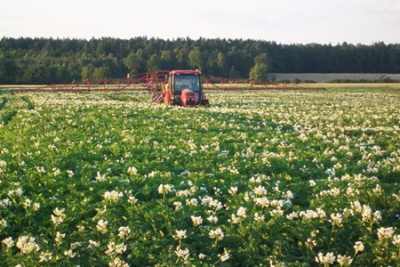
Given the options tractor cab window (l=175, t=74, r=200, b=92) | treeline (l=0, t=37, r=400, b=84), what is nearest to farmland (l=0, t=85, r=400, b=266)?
tractor cab window (l=175, t=74, r=200, b=92)

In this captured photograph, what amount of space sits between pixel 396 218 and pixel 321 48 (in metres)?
149

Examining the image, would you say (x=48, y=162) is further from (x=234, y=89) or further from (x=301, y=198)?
(x=234, y=89)

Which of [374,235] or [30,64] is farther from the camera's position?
[30,64]

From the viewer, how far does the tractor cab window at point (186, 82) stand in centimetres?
3316

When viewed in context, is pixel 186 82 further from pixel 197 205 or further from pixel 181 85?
pixel 197 205

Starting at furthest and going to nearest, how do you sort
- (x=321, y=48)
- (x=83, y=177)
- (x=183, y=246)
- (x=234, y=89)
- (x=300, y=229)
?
(x=321, y=48), (x=234, y=89), (x=83, y=177), (x=300, y=229), (x=183, y=246)

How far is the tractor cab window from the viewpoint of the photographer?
109 feet

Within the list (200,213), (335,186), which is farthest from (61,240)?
(335,186)

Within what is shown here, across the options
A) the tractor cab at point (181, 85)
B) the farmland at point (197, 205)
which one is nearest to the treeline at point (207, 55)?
the tractor cab at point (181, 85)

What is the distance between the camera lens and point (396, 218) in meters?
7.04

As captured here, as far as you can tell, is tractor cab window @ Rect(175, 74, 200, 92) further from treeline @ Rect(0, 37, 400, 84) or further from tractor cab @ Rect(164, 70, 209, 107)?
treeline @ Rect(0, 37, 400, 84)

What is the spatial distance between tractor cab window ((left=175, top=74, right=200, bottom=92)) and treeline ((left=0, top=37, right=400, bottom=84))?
82945 millimetres

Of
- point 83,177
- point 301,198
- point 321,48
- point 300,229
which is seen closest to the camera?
point 300,229

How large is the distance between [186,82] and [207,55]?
106 m
